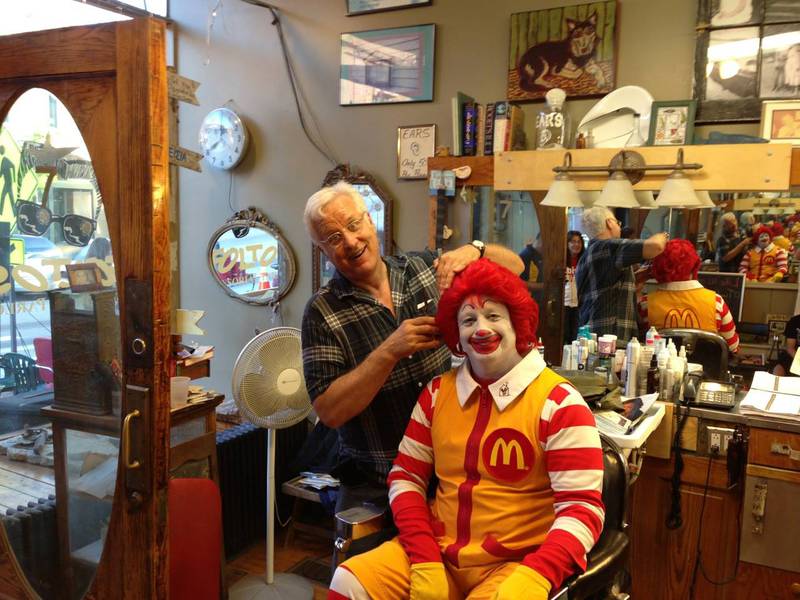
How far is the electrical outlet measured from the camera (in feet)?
7.40

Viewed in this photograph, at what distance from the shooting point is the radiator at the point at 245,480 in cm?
304

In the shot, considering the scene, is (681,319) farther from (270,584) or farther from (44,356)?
(44,356)

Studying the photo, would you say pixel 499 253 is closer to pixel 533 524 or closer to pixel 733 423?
pixel 533 524

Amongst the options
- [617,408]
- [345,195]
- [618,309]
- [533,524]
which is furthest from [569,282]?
[533,524]

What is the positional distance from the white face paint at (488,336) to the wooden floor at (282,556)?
5.80ft

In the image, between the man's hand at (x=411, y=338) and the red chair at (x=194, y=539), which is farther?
the red chair at (x=194, y=539)

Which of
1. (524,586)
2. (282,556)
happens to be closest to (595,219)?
(524,586)

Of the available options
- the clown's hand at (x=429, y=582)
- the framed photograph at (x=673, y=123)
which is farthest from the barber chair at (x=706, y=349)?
the clown's hand at (x=429, y=582)

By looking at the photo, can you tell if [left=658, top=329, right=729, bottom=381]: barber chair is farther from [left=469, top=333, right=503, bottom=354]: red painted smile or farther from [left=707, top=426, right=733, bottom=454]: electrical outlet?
[left=469, top=333, right=503, bottom=354]: red painted smile

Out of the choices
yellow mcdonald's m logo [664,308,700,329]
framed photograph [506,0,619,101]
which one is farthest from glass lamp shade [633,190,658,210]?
framed photograph [506,0,619,101]

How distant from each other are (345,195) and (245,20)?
8.15 ft

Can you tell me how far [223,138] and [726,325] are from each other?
291 centimetres

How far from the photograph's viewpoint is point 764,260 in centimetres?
249

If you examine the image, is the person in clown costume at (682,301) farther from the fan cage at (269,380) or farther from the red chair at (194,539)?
the red chair at (194,539)
